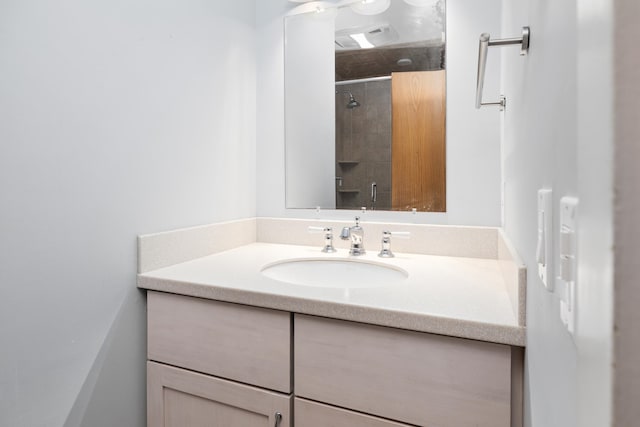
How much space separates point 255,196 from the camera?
5.69 ft

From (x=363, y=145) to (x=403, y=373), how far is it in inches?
37.8

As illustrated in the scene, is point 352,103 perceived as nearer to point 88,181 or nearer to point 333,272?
point 333,272

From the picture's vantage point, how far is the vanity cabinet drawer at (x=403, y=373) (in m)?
0.76

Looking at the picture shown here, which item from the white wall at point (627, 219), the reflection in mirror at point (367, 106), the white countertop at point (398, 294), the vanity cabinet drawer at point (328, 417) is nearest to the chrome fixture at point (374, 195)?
the reflection in mirror at point (367, 106)

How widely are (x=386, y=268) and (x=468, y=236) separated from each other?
0.33 metres

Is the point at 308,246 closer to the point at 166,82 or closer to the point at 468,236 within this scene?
the point at 468,236

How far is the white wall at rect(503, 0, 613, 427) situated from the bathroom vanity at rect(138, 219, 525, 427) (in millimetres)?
98

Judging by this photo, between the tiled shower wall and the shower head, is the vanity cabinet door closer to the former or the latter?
the tiled shower wall

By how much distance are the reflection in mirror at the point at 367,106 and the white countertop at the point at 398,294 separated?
36 cm

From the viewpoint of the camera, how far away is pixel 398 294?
0.92 m

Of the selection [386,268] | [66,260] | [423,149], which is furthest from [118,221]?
[423,149]

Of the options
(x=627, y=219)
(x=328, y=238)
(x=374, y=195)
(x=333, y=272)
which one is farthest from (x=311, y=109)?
(x=627, y=219)

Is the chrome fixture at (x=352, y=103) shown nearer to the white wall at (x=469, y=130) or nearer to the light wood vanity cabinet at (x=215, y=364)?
the white wall at (x=469, y=130)

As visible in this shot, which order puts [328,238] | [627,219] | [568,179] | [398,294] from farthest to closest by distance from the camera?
[328,238] → [398,294] → [568,179] → [627,219]
